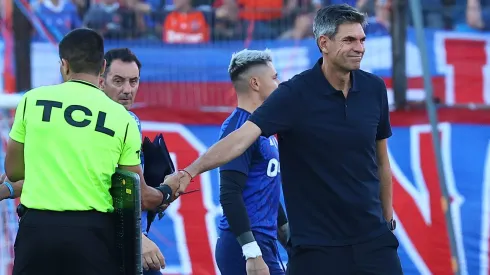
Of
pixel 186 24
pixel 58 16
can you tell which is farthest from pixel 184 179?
pixel 58 16

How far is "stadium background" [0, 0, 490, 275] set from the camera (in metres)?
8.80

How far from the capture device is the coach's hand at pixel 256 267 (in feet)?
19.1

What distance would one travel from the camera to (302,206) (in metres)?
5.18

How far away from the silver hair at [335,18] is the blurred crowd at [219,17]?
13.3 feet

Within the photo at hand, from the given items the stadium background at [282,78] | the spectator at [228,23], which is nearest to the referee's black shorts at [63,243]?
the stadium background at [282,78]

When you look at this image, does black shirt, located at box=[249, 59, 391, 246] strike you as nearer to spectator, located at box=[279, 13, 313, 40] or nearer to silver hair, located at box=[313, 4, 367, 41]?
silver hair, located at box=[313, 4, 367, 41]

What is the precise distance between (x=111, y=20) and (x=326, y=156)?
16.4 feet

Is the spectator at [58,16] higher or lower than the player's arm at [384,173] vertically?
higher

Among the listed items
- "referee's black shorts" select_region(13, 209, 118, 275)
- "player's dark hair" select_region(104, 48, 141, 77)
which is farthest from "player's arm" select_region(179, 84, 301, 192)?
"player's dark hair" select_region(104, 48, 141, 77)

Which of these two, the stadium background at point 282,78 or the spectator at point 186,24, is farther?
the spectator at point 186,24

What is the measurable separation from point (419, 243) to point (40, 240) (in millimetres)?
4680

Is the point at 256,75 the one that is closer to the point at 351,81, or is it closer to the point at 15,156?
the point at 351,81

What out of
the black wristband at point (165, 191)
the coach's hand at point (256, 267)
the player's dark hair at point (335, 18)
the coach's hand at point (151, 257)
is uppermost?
the player's dark hair at point (335, 18)

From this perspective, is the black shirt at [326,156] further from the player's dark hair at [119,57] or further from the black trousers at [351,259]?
the player's dark hair at [119,57]
